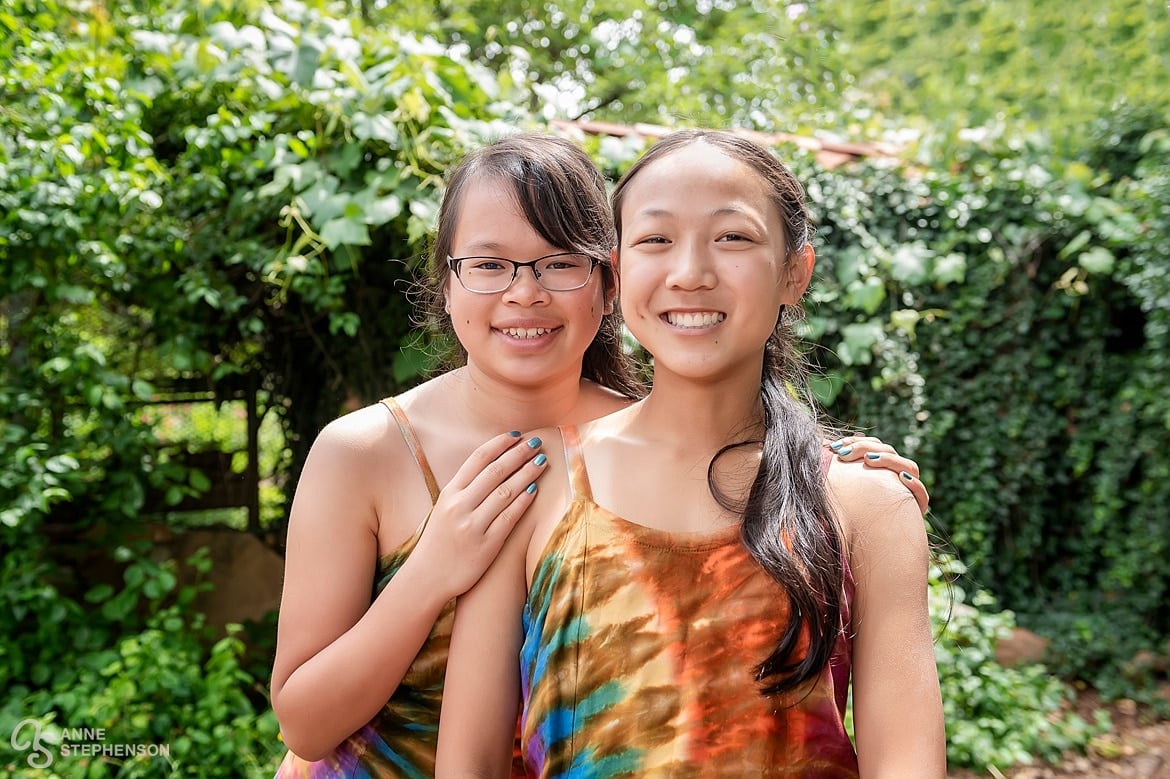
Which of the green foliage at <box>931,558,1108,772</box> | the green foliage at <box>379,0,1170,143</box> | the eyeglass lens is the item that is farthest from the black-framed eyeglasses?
the green foliage at <box>379,0,1170,143</box>

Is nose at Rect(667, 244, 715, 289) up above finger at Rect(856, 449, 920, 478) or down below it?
above

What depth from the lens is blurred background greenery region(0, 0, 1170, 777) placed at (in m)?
3.26

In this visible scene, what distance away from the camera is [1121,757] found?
4059 mm

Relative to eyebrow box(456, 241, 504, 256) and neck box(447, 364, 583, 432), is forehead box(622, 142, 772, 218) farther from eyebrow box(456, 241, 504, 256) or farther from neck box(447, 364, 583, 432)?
neck box(447, 364, 583, 432)

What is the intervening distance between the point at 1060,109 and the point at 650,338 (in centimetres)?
840

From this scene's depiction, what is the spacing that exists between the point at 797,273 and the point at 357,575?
0.76 metres

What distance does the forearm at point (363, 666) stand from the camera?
133cm

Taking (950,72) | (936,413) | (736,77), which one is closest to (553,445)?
(936,413)

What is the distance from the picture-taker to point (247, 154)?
3.49m

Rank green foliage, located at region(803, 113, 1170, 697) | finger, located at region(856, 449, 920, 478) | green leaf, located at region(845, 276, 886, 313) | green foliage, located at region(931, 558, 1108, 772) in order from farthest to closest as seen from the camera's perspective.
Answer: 1. green foliage, located at region(803, 113, 1170, 697)
2. green leaf, located at region(845, 276, 886, 313)
3. green foliage, located at region(931, 558, 1108, 772)
4. finger, located at region(856, 449, 920, 478)

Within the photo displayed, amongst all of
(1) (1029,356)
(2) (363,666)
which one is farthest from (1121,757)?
(2) (363,666)

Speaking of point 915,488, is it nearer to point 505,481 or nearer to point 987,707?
point 505,481

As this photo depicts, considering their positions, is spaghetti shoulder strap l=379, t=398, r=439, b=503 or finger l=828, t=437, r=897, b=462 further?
spaghetti shoulder strap l=379, t=398, r=439, b=503
